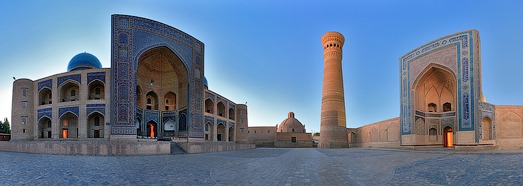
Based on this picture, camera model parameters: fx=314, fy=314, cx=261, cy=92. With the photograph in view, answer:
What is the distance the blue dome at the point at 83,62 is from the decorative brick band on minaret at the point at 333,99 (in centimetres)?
1937

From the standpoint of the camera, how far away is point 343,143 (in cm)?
2806

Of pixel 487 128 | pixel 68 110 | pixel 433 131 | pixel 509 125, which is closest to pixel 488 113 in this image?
pixel 487 128

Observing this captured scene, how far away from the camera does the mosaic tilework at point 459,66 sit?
17344mm

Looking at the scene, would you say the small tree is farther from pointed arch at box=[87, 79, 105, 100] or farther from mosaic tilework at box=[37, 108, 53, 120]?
pointed arch at box=[87, 79, 105, 100]

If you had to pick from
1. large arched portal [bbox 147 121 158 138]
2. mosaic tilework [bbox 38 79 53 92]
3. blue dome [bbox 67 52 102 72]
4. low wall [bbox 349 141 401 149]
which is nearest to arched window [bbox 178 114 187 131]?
large arched portal [bbox 147 121 158 138]

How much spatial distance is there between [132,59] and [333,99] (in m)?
17.5

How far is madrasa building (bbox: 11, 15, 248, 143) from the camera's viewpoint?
Answer: 18016 millimetres

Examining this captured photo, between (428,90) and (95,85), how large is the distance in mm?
22681

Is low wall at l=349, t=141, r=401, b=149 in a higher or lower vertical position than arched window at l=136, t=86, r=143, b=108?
lower

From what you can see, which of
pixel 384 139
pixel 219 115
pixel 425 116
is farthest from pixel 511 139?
pixel 219 115

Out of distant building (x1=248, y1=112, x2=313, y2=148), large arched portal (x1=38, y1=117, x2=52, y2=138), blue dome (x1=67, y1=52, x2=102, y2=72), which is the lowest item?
distant building (x1=248, y1=112, x2=313, y2=148)

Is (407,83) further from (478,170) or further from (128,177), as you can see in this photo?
(128,177)

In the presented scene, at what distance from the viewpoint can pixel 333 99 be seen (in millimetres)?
28438

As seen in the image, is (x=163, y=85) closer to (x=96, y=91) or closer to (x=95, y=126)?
(x=96, y=91)
